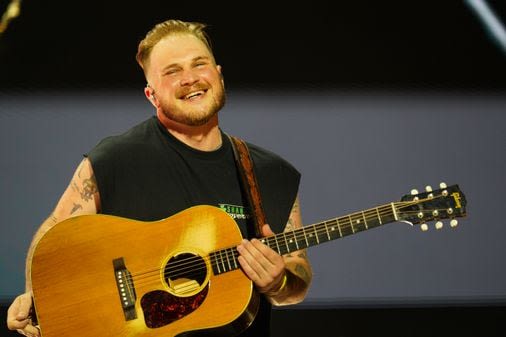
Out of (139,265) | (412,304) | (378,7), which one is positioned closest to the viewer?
(139,265)

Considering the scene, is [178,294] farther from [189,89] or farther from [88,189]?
[189,89]

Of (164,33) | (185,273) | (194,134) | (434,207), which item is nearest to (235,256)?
(185,273)

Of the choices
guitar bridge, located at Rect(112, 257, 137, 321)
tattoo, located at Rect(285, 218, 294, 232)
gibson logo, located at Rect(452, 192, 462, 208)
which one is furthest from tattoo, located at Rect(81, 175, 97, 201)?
gibson logo, located at Rect(452, 192, 462, 208)

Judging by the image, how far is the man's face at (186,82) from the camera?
2.43 meters

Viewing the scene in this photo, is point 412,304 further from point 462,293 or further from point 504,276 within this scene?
point 504,276

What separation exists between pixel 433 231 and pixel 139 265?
1.77 metres

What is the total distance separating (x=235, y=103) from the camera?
10.8ft

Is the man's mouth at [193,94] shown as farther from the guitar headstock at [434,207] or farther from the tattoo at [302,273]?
the guitar headstock at [434,207]

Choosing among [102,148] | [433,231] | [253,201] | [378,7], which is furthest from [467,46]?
[102,148]

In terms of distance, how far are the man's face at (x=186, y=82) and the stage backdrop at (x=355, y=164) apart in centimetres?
80

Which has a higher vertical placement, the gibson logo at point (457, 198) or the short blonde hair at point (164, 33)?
the short blonde hair at point (164, 33)

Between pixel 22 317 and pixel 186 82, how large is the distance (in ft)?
3.43

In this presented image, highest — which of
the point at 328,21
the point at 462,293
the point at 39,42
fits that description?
the point at 39,42

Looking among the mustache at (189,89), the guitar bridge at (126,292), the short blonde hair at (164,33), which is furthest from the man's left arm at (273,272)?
the short blonde hair at (164,33)
